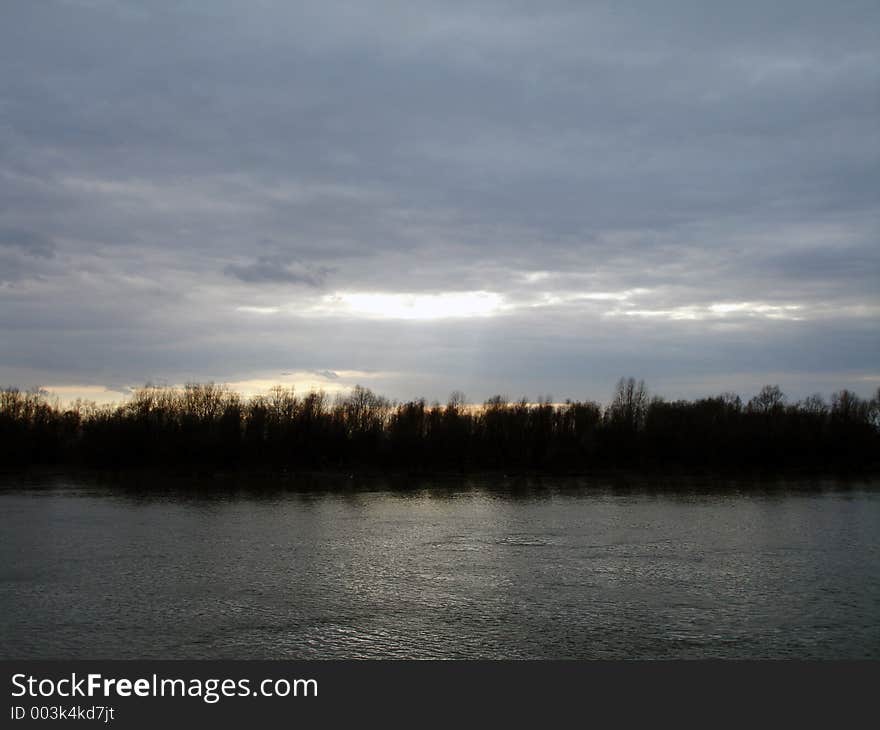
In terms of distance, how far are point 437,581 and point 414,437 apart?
156ft

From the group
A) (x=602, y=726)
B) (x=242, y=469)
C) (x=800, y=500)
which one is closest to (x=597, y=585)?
(x=602, y=726)

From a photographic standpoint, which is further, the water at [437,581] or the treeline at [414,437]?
the treeline at [414,437]

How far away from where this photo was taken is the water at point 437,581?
37.0 ft

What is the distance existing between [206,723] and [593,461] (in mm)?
54957

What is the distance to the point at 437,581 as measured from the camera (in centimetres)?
1538

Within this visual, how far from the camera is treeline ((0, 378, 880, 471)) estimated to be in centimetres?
5888

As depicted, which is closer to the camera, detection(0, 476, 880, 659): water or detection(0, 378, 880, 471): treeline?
detection(0, 476, 880, 659): water

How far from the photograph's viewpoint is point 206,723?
344 inches

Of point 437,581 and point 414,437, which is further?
point 414,437

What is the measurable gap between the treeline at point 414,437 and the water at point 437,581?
29550 millimetres

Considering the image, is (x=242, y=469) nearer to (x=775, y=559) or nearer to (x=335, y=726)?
(x=775, y=559)

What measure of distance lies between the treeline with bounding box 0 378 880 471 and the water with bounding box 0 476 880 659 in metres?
29.6

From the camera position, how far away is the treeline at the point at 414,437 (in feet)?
193

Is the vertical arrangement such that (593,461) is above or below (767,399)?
below
